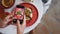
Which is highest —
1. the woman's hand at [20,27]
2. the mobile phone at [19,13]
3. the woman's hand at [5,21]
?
the mobile phone at [19,13]

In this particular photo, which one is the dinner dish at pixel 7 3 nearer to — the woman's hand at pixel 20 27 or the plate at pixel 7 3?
the plate at pixel 7 3

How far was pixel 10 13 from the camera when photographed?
77 centimetres

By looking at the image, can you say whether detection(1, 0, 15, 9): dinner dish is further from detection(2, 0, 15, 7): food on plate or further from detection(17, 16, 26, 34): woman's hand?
detection(17, 16, 26, 34): woman's hand

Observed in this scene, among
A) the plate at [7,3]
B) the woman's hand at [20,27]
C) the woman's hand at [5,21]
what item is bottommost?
the woman's hand at [20,27]

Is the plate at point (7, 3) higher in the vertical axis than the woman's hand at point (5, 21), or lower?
higher

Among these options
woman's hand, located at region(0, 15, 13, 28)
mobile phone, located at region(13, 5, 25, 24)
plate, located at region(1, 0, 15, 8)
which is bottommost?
woman's hand, located at region(0, 15, 13, 28)

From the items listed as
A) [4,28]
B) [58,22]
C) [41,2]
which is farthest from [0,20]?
[58,22]

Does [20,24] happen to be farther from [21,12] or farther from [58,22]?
[58,22]

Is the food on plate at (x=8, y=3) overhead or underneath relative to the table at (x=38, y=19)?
overhead

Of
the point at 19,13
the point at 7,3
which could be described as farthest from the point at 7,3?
the point at 19,13

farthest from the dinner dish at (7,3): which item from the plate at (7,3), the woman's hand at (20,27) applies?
the woman's hand at (20,27)

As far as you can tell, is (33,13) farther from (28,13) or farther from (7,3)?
(7,3)

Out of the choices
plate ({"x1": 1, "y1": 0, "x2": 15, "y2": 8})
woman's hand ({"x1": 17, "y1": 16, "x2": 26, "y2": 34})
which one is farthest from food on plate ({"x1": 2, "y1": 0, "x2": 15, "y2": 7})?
woman's hand ({"x1": 17, "y1": 16, "x2": 26, "y2": 34})

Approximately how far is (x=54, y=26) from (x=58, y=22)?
37 mm
